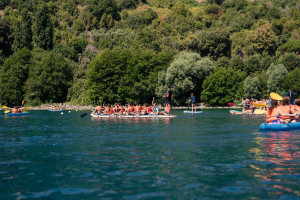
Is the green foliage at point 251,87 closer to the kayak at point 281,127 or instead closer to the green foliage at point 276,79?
the green foliage at point 276,79

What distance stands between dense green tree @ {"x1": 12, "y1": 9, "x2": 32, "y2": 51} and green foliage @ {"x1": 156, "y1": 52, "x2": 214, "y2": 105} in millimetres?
47345

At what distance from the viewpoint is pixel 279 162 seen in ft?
46.5

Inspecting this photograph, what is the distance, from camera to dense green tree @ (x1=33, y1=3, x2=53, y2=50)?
10475cm

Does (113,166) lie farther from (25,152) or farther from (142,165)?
(25,152)

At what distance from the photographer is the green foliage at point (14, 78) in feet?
296

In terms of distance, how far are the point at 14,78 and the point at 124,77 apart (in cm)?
2972

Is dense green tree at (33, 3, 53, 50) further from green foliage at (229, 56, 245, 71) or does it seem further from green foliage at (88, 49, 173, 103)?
green foliage at (229, 56, 245, 71)

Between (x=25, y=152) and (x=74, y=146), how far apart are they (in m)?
2.58

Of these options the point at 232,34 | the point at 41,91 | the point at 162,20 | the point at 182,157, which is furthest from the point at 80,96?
the point at 182,157

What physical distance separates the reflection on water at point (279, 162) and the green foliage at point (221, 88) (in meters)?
51.8

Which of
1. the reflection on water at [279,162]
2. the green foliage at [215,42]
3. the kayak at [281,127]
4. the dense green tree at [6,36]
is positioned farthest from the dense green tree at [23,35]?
the reflection on water at [279,162]

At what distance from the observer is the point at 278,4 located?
126m

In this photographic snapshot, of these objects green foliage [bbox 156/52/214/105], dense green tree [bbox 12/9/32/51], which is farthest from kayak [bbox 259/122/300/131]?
dense green tree [bbox 12/9/32/51]

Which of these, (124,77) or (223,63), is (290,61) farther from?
(124,77)
